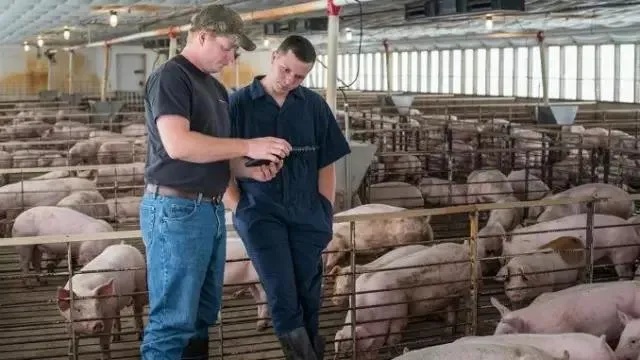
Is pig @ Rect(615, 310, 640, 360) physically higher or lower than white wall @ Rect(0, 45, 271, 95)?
lower

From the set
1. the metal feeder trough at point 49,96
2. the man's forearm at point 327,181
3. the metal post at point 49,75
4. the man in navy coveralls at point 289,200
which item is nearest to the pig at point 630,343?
the man in navy coveralls at point 289,200

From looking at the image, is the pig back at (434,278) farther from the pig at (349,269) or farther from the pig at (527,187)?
the pig at (527,187)

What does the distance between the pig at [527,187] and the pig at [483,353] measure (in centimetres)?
616

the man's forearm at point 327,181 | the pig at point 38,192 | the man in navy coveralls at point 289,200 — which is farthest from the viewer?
the pig at point 38,192

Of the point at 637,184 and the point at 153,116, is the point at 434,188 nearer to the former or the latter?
the point at 637,184

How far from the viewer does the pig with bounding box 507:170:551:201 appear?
980cm

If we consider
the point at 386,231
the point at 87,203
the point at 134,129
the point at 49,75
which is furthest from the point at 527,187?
the point at 49,75

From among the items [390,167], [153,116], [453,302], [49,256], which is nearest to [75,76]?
[390,167]

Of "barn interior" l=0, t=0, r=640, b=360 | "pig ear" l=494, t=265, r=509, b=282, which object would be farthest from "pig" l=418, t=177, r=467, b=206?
"pig ear" l=494, t=265, r=509, b=282

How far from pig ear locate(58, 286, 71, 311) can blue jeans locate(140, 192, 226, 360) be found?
1.63 metres

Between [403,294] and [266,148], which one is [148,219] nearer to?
[266,148]

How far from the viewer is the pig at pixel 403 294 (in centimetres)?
530

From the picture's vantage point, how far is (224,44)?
10.5 ft

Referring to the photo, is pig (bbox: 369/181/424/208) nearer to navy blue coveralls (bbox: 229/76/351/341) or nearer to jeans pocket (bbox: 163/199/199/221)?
navy blue coveralls (bbox: 229/76/351/341)
